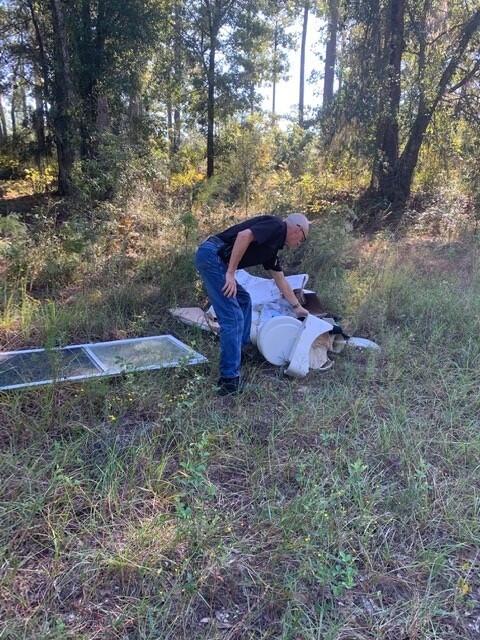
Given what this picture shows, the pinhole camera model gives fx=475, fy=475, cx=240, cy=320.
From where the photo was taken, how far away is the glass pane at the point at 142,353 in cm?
298

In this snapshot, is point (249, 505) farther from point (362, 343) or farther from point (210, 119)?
point (210, 119)

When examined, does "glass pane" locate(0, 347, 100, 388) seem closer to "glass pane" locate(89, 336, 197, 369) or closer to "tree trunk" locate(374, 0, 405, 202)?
"glass pane" locate(89, 336, 197, 369)

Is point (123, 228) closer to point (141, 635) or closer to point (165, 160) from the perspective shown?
point (165, 160)

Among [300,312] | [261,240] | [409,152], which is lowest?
[300,312]

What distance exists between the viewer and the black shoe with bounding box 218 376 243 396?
284 cm

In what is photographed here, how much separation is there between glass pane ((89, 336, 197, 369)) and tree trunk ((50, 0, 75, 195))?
4.87 meters

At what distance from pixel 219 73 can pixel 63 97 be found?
4769 millimetres

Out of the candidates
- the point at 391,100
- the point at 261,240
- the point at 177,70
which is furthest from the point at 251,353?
the point at 177,70

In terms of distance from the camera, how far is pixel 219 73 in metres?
11.6

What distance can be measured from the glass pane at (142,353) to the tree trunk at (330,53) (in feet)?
22.1

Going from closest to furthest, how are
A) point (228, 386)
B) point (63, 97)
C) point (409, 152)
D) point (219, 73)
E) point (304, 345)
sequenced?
point (228, 386) → point (304, 345) → point (63, 97) → point (409, 152) → point (219, 73)

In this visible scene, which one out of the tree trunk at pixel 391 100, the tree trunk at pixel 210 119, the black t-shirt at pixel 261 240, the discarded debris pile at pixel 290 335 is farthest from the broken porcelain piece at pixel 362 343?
the tree trunk at pixel 210 119

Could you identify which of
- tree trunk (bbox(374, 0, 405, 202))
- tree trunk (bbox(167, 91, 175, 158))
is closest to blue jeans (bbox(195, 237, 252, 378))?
tree trunk (bbox(374, 0, 405, 202))

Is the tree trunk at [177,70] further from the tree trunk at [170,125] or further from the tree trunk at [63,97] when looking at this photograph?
the tree trunk at [63,97]
